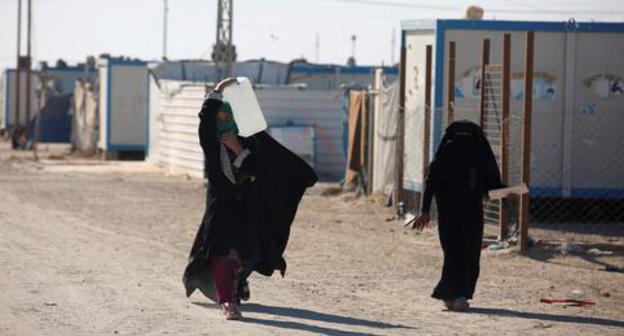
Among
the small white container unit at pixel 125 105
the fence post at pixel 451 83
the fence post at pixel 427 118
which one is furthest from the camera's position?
the small white container unit at pixel 125 105

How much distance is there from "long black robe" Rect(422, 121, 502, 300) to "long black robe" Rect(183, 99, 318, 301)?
1058 mm

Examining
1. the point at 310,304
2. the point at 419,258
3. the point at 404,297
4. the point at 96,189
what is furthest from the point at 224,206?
the point at 96,189

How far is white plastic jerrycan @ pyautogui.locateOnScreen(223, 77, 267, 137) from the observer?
36.4 feet

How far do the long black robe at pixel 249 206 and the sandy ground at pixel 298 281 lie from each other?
383mm

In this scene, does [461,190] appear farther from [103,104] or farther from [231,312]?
[103,104]

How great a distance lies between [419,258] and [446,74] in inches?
162

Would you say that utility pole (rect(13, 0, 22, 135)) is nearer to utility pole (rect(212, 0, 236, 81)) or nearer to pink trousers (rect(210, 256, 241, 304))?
utility pole (rect(212, 0, 236, 81))

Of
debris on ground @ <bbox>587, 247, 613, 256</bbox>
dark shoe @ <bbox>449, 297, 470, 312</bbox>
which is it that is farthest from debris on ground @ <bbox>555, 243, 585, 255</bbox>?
dark shoe @ <bbox>449, 297, 470, 312</bbox>

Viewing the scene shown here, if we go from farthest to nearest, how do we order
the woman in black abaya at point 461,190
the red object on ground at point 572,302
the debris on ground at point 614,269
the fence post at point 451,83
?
the fence post at point 451,83 → the debris on ground at point 614,269 → the red object on ground at point 572,302 → the woman in black abaya at point 461,190

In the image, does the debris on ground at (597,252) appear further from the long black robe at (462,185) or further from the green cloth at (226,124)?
the green cloth at (226,124)

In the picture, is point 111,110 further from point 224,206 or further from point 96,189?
point 224,206

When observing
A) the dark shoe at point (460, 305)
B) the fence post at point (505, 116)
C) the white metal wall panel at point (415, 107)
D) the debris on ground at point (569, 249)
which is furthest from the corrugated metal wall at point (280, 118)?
the dark shoe at point (460, 305)

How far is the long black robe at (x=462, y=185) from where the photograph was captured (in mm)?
11562

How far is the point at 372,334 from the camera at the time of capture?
10.0 m
